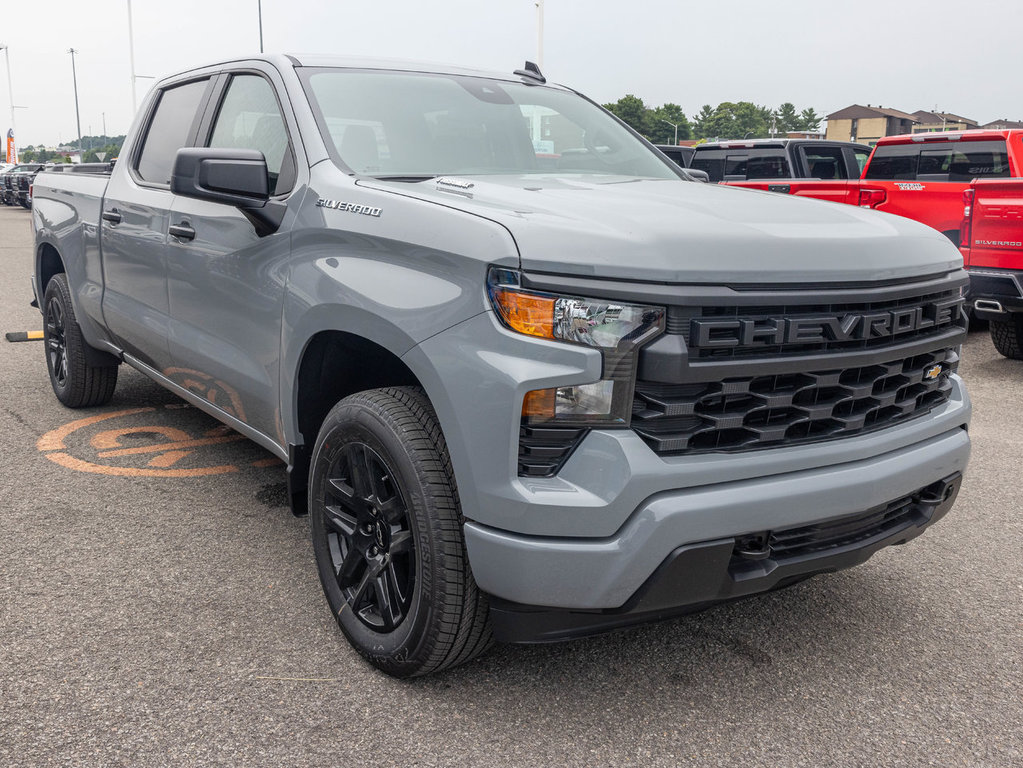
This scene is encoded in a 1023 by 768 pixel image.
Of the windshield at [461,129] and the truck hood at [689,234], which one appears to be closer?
the truck hood at [689,234]

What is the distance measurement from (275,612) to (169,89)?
2.69m

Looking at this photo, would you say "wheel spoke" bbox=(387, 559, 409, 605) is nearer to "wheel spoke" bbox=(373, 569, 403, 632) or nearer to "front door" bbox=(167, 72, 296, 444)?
"wheel spoke" bbox=(373, 569, 403, 632)

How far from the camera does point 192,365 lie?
3.75 m

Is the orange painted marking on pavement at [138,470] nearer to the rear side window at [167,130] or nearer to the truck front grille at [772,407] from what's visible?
the rear side window at [167,130]

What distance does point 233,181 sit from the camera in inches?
114

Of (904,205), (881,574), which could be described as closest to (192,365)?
(881,574)

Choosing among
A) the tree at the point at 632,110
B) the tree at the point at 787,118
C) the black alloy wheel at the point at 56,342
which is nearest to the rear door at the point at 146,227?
the black alloy wheel at the point at 56,342

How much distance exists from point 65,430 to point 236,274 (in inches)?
96.5

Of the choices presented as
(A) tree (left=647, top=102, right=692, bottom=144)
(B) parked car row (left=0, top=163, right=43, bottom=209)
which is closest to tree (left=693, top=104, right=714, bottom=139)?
(A) tree (left=647, top=102, right=692, bottom=144)

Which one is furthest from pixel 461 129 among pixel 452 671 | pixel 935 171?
pixel 935 171

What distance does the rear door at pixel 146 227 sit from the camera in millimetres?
3932

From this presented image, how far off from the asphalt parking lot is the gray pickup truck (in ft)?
0.71

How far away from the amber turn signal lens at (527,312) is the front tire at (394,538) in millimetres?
423

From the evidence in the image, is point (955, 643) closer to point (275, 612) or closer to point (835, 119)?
point (275, 612)
